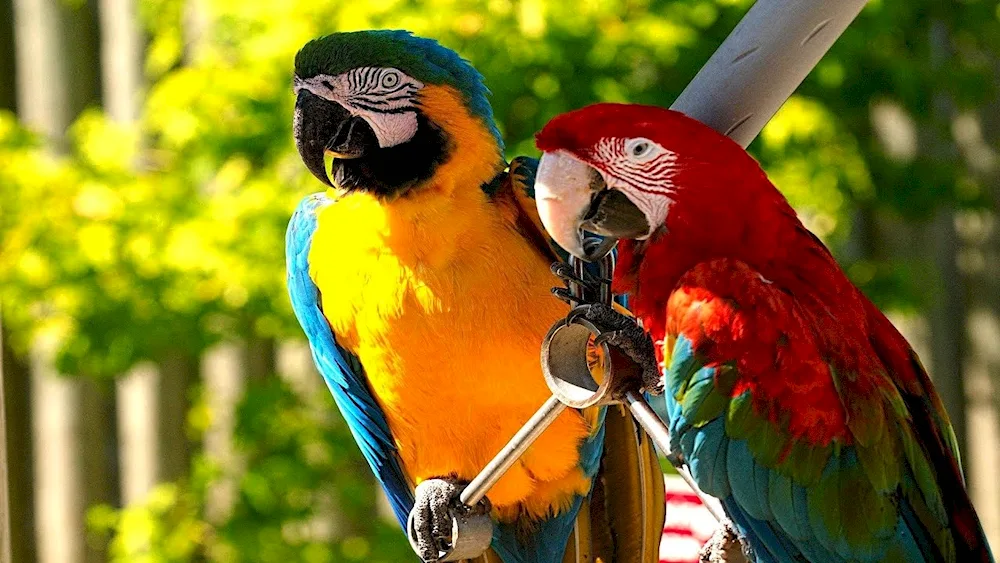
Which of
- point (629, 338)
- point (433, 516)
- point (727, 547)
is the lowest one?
point (727, 547)

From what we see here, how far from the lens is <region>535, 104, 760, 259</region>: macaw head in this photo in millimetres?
886

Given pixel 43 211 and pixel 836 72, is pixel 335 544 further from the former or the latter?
pixel 836 72

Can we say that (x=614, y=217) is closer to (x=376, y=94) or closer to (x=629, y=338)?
A: (x=629, y=338)

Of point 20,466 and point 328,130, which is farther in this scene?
point 20,466

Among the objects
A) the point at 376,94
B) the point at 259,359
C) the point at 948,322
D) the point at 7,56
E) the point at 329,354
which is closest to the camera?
the point at 376,94

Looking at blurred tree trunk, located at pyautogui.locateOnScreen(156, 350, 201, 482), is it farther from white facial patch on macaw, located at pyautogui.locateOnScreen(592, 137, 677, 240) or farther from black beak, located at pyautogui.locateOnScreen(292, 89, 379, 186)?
white facial patch on macaw, located at pyautogui.locateOnScreen(592, 137, 677, 240)

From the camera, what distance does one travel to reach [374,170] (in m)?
1.22

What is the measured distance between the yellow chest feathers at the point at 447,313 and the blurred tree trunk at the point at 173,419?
2.36 m

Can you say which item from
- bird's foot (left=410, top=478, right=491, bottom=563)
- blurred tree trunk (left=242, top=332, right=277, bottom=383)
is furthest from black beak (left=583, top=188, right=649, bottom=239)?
blurred tree trunk (left=242, top=332, right=277, bottom=383)

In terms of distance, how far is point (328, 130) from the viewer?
Result: 1.19 meters

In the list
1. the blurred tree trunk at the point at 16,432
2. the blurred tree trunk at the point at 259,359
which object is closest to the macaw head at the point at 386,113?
the blurred tree trunk at the point at 259,359

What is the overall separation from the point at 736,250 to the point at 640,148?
0.12 m

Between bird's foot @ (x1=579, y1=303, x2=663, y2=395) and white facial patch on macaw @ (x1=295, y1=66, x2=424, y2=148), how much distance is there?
0.36 m

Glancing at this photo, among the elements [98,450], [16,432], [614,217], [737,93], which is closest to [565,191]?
[614,217]
